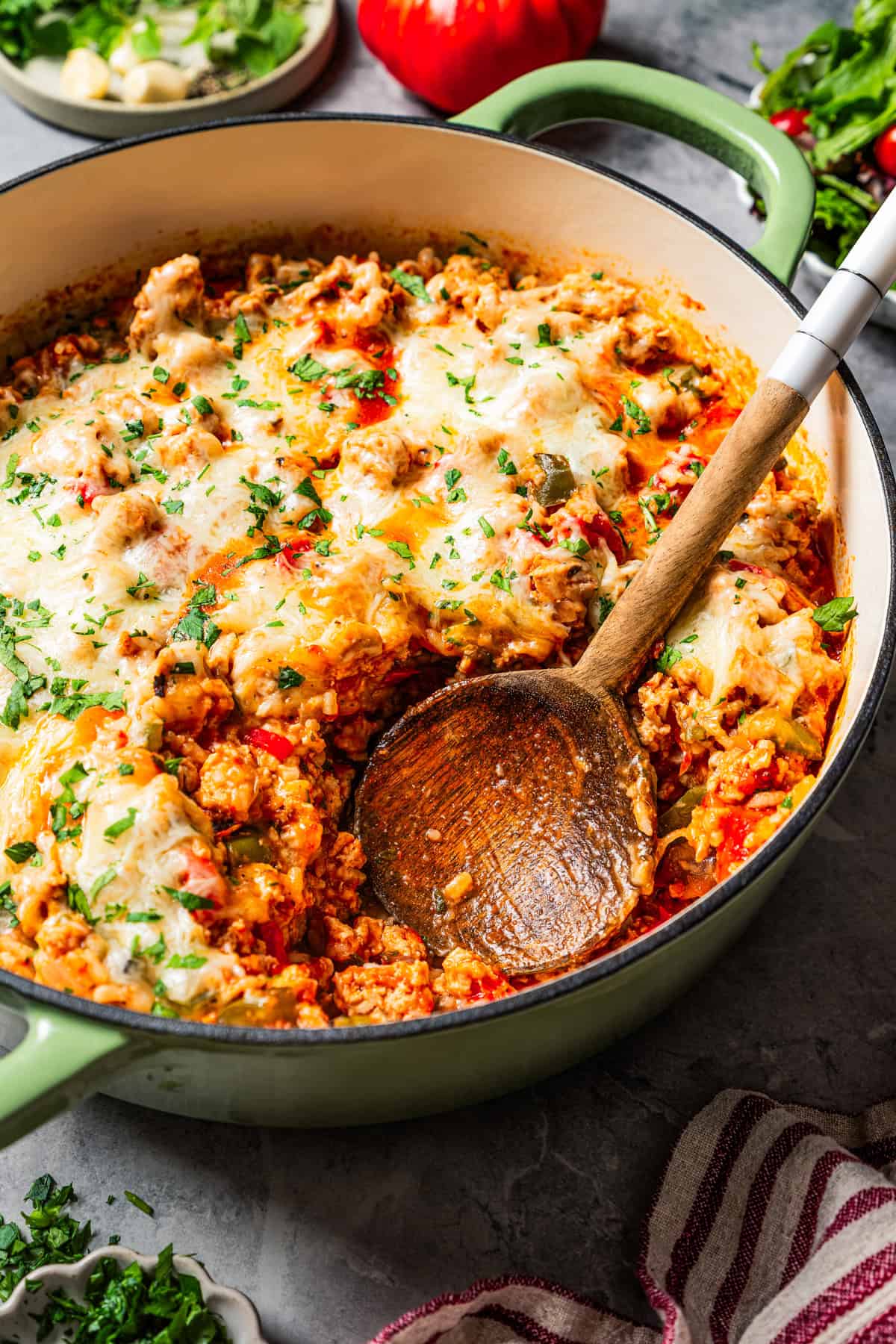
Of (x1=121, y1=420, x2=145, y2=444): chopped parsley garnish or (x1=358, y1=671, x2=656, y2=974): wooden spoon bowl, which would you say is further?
(x1=121, y1=420, x2=145, y2=444): chopped parsley garnish

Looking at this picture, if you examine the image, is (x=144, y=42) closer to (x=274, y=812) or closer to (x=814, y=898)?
(x=274, y=812)

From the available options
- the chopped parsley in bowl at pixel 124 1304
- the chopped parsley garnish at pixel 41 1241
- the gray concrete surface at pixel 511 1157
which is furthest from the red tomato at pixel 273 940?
the chopped parsley garnish at pixel 41 1241

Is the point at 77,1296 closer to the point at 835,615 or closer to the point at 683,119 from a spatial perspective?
the point at 835,615

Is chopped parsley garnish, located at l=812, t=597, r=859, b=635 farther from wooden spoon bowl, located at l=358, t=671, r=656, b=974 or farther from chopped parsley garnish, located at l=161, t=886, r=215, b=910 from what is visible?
chopped parsley garnish, located at l=161, t=886, r=215, b=910

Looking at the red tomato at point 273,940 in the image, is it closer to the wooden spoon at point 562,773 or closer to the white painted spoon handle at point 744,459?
the wooden spoon at point 562,773

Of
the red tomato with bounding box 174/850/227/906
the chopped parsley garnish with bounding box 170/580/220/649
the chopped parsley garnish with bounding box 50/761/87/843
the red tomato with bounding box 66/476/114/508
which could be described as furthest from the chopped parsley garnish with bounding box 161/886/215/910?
the red tomato with bounding box 66/476/114/508

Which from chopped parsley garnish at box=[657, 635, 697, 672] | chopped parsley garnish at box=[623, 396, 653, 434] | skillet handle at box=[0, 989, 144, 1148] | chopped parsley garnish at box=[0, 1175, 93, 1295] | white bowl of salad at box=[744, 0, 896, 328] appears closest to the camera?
skillet handle at box=[0, 989, 144, 1148]

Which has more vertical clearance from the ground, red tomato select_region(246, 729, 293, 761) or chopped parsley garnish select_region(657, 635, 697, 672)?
chopped parsley garnish select_region(657, 635, 697, 672)

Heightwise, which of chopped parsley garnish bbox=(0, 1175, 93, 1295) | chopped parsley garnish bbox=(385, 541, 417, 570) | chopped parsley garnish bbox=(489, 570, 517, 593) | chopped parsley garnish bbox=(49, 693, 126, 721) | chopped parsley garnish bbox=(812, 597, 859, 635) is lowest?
chopped parsley garnish bbox=(0, 1175, 93, 1295)
